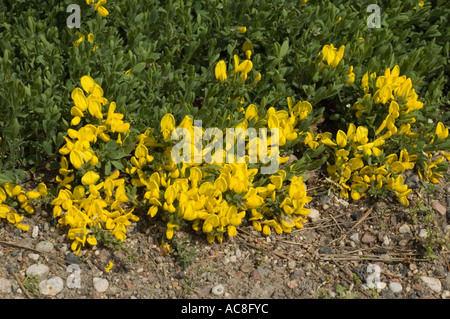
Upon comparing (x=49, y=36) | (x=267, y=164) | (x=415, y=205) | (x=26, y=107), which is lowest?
(x=415, y=205)

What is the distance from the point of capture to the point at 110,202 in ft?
10.4

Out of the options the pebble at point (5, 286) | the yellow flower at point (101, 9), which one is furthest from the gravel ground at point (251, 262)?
the yellow flower at point (101, 9)

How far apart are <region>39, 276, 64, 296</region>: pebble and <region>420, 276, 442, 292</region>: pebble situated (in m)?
1.90

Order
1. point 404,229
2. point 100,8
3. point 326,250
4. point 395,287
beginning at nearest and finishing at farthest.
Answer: point 395,287 → point 326,250 → point 404,229 → point 100,8

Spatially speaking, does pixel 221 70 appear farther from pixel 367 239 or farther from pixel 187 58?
pixel 367 239

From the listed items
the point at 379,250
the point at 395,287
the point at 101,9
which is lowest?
the point at 395,287

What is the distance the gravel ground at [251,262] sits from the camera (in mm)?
2947

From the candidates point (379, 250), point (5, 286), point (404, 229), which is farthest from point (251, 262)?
point (5, 286)

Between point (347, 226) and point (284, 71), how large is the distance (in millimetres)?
1026

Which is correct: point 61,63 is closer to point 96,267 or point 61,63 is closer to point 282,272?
point 96,267

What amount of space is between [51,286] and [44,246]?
Answer: 0.25 meters

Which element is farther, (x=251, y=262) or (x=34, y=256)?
(x=251, y=262)

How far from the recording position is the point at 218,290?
2.99 metres

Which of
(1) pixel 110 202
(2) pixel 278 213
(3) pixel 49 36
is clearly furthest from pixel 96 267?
(3) pixel 49 36
